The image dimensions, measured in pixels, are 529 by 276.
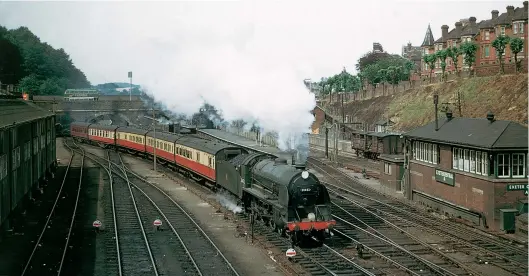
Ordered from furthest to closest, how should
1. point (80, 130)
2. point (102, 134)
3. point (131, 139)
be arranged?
point (80, 130), point (102, 134), point (131, 139)

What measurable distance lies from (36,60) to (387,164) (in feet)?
291

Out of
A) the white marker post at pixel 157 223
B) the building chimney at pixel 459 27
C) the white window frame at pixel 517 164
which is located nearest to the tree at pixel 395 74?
the building chimney at pixel 459 27

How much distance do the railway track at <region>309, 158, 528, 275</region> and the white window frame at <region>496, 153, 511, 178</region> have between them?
3001 mm

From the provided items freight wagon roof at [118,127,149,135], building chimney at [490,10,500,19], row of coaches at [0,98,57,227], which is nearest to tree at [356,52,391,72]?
building chimney at [490,10,500,19]

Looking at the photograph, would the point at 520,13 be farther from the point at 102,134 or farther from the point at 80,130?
the point at 80,130

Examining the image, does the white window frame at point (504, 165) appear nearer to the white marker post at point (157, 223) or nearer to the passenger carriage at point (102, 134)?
the white marker post at point (157, 223)

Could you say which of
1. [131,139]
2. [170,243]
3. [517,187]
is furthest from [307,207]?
[131,139]

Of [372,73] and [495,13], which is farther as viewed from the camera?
[372,73]

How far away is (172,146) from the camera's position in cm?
4291

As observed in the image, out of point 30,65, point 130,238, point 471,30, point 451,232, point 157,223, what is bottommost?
point 451,232

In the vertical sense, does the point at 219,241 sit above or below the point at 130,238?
below

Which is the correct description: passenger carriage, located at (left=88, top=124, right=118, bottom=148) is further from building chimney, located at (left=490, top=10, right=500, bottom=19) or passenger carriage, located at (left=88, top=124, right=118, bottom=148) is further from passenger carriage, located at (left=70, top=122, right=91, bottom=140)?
building chimney, located at (left=490, top=10, right=500, bottom=19)

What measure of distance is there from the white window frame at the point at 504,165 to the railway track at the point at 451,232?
3.00 metres

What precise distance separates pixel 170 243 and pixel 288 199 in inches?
210
